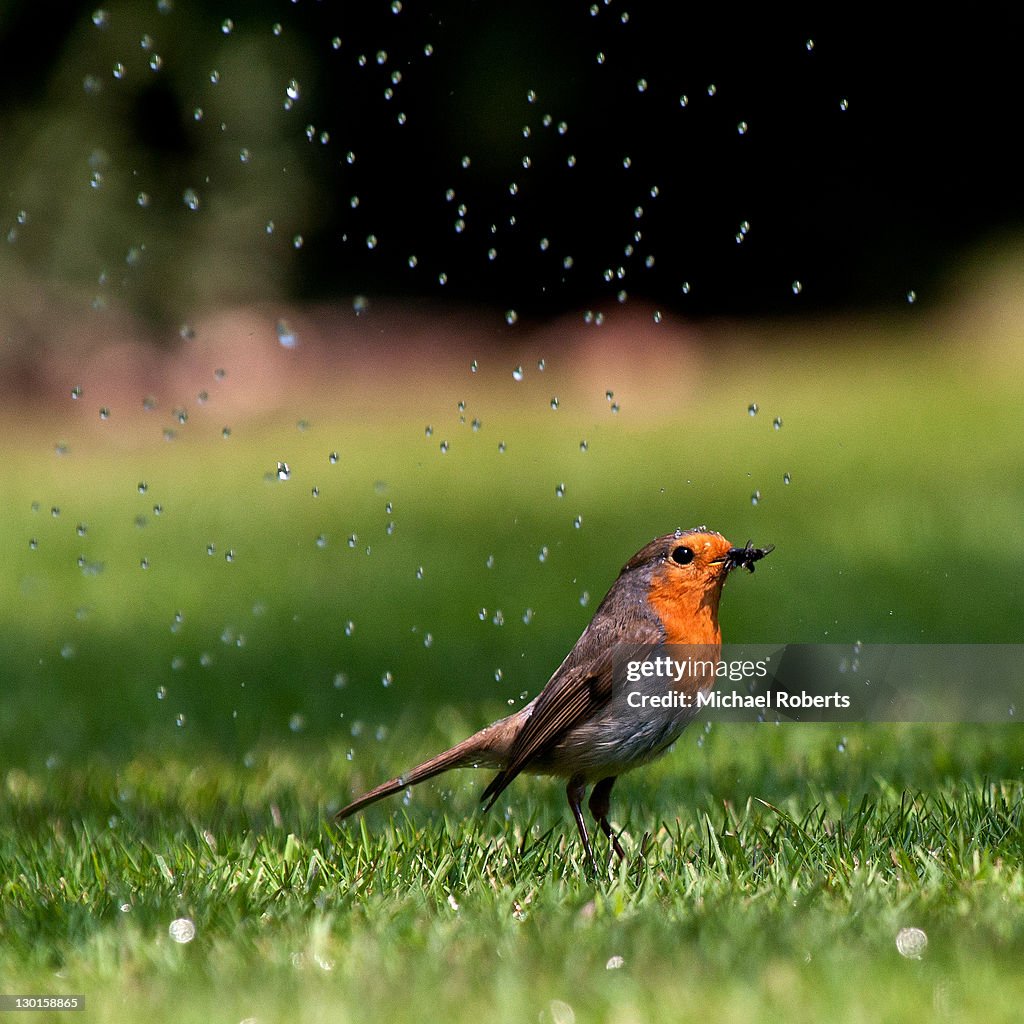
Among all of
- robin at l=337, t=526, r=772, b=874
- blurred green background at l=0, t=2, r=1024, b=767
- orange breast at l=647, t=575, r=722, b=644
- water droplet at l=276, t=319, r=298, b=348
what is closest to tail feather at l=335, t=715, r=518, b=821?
robin at l=337, t=526, r=772, b=874

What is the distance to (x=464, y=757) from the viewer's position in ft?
13.3

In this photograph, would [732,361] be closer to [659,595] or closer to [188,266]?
[188,266]

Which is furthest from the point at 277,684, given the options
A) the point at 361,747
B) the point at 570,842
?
the point at 570,842

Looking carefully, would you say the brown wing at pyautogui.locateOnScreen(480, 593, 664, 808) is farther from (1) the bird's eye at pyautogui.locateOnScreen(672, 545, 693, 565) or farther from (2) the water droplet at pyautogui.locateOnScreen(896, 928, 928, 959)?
(2) the water droplet at pyautogui.locateOnScreen(896, 928, 928, 959)

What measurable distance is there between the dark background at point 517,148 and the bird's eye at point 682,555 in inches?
498

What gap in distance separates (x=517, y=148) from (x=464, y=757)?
1532cm

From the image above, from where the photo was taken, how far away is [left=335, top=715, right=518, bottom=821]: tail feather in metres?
3.97

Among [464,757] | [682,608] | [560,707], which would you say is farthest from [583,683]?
[464,757]

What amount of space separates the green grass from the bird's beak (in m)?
0.61

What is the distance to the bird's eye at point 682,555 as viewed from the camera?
12.2ft

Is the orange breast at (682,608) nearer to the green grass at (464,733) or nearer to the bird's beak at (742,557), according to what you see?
the bird's beak at (742,557)

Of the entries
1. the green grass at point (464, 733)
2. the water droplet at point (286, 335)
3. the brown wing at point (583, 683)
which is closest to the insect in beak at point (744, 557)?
the brown wing at point (583, 683)

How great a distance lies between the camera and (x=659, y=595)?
12.3 ft

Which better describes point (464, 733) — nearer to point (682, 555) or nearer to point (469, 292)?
point (682, 555)
